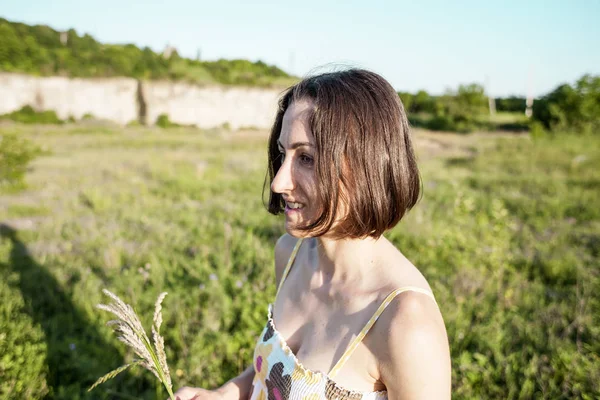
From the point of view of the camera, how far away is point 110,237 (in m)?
5.22

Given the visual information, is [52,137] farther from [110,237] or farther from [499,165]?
[499,165]

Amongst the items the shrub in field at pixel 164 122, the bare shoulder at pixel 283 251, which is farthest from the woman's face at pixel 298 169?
the shrub in field at pixel 164 122

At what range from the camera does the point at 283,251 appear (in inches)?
73.7

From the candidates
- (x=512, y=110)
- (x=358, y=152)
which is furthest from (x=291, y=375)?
(x=512, y=110)

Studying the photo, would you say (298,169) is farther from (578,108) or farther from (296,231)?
(578,108)

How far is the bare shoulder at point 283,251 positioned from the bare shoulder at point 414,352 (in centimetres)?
73

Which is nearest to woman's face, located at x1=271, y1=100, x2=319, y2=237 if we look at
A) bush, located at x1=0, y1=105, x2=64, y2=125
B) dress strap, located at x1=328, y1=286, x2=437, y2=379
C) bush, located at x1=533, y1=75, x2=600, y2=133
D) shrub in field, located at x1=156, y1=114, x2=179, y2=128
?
dress strap, located at x1=328, y1=286, x2=437, y2=379

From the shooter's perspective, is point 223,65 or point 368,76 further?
point 223,65

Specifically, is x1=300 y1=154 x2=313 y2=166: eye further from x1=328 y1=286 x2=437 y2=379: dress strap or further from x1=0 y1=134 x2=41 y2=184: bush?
x1=0 y1=134 x2=41 y2=184: bush

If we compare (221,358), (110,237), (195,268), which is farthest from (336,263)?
(110,237)

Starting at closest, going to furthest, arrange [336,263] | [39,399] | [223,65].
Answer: [336,263]
[39,399]
[223,65]

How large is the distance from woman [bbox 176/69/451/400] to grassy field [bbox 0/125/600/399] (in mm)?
1713

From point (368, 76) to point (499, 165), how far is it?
1415cm

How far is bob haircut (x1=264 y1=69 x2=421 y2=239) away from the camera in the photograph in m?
1.25
